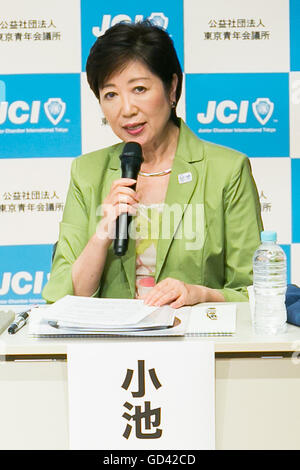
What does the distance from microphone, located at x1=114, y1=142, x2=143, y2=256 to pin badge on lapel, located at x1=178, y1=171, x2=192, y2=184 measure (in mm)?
272

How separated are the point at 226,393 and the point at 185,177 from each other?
95 cm

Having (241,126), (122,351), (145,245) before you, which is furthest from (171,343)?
(241,126)

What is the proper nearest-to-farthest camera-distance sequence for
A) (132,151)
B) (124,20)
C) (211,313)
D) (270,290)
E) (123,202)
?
(270,290)
(211,313)
(123,202)
(132,151)
(124,20)

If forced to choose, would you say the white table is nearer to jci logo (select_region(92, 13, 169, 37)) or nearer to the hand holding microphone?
the hand holding microphone

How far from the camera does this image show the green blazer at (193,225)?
200 cm

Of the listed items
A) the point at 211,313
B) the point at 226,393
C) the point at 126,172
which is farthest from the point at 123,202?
the point at 226,393

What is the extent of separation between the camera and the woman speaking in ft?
6.59

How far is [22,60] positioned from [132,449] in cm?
187

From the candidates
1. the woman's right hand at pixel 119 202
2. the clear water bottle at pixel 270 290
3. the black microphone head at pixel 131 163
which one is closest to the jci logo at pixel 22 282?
the woman's right hand at pixel 119 202

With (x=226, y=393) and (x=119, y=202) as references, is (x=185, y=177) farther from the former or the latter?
(x=226, y=393)

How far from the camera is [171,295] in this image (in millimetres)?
1573

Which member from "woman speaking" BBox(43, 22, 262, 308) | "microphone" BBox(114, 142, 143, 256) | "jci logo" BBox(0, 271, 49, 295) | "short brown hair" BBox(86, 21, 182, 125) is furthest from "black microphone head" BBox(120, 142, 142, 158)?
"jci logo" BBox(0, 271, 49, 295)

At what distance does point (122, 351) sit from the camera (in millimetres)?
1238

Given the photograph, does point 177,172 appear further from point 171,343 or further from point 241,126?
point 171,343
